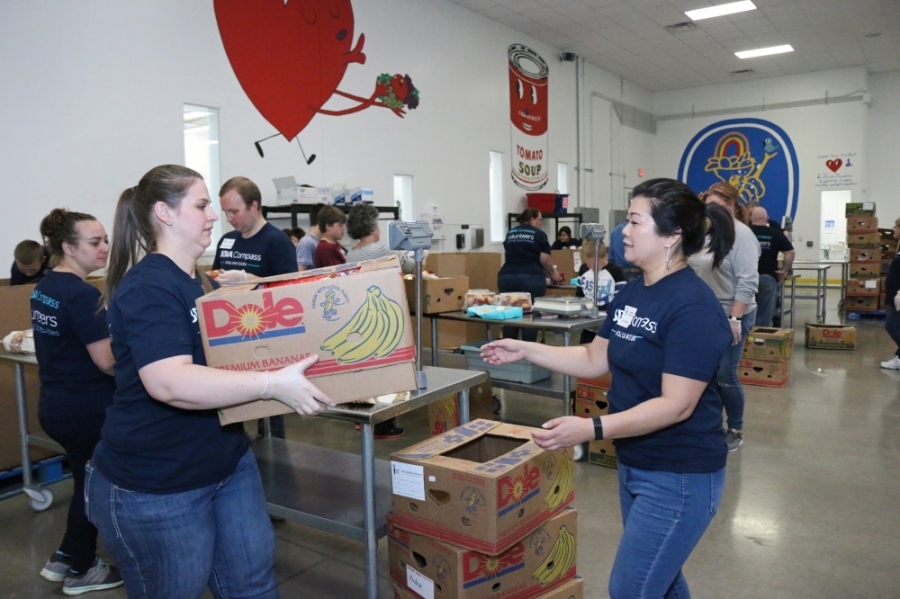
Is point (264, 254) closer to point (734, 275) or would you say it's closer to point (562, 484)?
point (562, 484)

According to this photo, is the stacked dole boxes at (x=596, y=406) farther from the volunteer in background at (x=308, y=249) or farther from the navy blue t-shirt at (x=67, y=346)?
the navy blue t-shirt at (x=67, y=346)

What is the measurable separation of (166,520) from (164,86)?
14.6 feet

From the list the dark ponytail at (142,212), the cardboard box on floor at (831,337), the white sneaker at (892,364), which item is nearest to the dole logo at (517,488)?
the dark ponytail at (142,212)

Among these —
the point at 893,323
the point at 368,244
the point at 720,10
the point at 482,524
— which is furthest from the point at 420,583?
the point at 720,10

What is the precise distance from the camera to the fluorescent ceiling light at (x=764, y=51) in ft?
34.1

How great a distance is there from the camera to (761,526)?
9.87ft

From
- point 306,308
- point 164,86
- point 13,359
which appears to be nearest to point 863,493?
point 306,308

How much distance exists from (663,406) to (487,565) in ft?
2.75

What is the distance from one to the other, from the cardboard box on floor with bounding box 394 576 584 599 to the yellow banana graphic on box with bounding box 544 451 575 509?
0.25 meters

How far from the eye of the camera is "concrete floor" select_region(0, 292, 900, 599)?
2.55 m

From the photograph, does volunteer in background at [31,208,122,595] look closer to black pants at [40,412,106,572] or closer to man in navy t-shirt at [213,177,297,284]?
black pants at [40,412,106,572]

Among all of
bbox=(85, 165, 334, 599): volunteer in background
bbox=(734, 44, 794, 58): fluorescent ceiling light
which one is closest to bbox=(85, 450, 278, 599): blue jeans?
bbox=(85, 165, 334, 599): volunteer in background

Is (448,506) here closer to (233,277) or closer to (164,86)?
(233,277)

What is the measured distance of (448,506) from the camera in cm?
199
